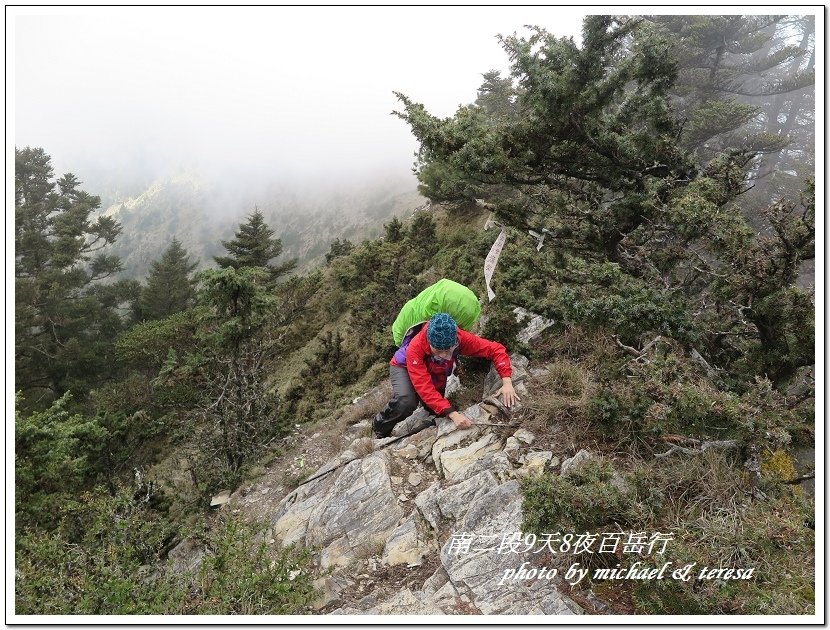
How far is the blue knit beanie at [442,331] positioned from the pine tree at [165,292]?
1001 inches

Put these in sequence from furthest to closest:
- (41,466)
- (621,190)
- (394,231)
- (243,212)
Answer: (243,212), (394,231), (41,466), (621,190)

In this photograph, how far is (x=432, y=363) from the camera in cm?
491

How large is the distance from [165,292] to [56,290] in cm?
665

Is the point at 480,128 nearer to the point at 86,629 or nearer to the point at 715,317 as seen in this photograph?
the point at 715,317

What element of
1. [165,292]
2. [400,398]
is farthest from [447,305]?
[165,292]

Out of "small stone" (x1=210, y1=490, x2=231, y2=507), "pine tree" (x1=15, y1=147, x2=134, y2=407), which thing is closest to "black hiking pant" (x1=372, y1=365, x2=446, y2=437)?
"small stone" (x1=210, y1=490, x2=231, y2=507)

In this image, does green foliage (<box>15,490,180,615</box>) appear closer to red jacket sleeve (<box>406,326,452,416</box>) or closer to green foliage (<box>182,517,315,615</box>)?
green foliage (<box>182,517,315,615</box>)

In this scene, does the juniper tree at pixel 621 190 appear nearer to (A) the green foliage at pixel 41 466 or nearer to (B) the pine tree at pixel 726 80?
(A) the green foliage at pixel 41 466

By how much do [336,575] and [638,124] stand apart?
21.7 feet

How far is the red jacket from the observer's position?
4747mm

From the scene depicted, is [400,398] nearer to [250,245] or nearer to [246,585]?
[246,585]

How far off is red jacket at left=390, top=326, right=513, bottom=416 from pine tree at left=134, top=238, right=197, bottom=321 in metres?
25.1

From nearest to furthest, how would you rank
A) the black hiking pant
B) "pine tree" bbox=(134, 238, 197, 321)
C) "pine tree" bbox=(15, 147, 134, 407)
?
1. the black hiking pant
2. "pine tree" bbox=(15, 147, 134, 407)
3. "pine tree" bbox=(134, 238, 197, 321)

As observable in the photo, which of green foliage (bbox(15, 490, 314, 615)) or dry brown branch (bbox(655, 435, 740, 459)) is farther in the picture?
dry brown branch (bbox(655, 435, 740, 459))
